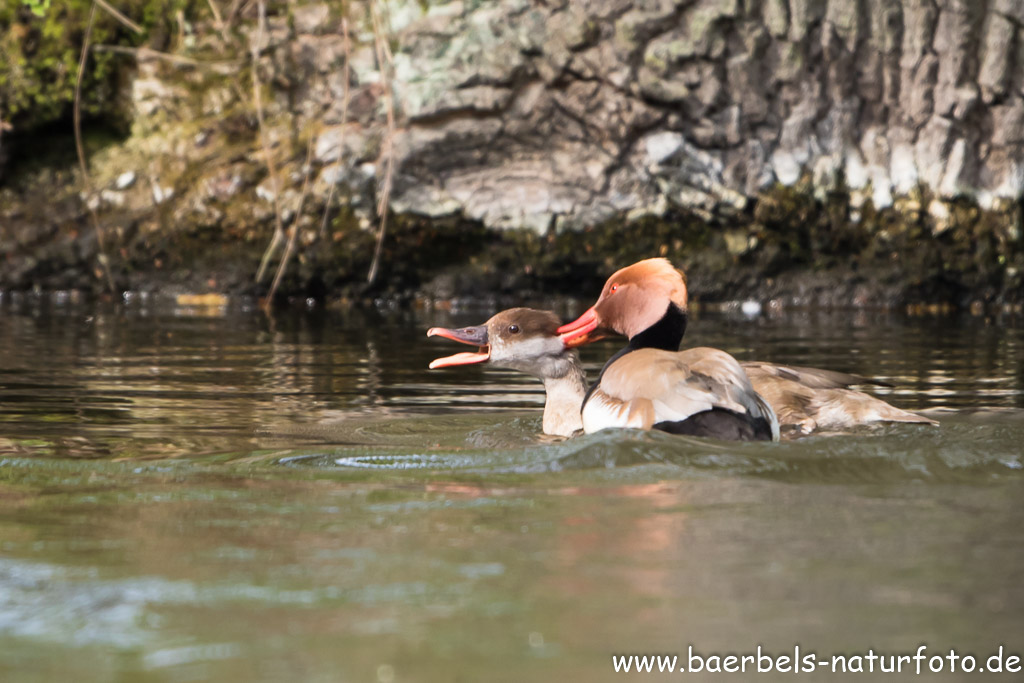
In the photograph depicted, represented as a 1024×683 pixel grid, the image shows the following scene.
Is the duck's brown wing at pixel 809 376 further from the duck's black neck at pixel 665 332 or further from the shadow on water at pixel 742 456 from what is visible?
the shadow on water at pixel 742 456

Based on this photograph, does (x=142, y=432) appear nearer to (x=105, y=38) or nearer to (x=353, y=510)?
(x=353, y=510)

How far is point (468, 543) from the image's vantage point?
3045 millimetres

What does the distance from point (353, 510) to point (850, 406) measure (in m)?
2.50

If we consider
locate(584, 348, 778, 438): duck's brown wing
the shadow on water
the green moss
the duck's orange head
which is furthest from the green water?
the green moss

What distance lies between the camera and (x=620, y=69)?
12.5 metres

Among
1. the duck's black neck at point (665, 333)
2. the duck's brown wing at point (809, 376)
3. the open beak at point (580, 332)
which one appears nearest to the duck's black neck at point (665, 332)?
the duck's black neck at point (665, 333)

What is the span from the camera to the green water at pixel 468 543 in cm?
231

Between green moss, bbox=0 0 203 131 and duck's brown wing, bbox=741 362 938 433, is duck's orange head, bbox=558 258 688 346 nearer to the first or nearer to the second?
duck's brown wing, bbox=741 362 938 433

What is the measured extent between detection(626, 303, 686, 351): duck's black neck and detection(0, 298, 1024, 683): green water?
672 millimetres

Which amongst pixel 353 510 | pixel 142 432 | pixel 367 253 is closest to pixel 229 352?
pixel 142 432

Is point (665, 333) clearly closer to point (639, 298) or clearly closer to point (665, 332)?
point (665, 332)

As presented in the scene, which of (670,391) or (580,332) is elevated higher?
(580,332)

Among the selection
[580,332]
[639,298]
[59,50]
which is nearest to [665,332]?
[639,298]

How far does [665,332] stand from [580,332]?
46 centimetres
